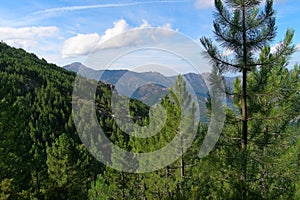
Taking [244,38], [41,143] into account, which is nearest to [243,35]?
[244,38]

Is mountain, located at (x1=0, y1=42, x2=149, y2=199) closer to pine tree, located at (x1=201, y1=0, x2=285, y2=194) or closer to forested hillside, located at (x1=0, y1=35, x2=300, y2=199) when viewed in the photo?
forested hillside, located at (x1=0, y1=35, x2=300, y2=199)

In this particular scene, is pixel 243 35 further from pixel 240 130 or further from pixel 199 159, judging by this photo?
pixel 199 159

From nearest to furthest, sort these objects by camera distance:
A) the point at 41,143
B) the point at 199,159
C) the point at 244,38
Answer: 1. the point at 244,38
2. the point at 199,159
3. the point at 41,143

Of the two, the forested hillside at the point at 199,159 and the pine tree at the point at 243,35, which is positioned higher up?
the pine tree at the point at 243,35

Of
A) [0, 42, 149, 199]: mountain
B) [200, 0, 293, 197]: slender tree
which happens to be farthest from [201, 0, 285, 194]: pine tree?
[0, 42, 149, 199]: mountain

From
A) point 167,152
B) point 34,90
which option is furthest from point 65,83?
point 167,152

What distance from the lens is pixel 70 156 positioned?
22.0 meters

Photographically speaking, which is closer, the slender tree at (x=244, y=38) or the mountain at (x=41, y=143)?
the slender tree at (x=244, y=38)

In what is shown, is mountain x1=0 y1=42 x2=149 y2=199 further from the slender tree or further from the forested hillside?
the slender tree

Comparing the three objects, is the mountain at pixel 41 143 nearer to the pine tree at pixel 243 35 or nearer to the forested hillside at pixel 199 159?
the forested hillside at pixel 199 159

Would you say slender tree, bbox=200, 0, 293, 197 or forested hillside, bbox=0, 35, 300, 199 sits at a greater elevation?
slender tree, bbox=200, 0, 293, 197

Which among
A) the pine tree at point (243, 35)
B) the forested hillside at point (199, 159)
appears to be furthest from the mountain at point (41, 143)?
the pine tree at point (243, 35)

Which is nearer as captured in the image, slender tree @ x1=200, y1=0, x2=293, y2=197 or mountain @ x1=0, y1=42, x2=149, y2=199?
slender tree @ x1=200, y1=0, x2=293, y2=197

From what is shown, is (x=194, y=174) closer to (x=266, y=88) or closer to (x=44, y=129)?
(x=266, y=88)
